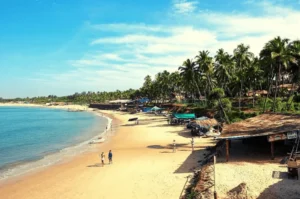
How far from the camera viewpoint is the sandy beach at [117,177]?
59.0 feet

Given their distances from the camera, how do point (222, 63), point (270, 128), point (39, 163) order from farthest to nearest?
point (222, 63) → point (39, 163) → point (270, 128)

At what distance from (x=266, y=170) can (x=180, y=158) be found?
9044 millimetres

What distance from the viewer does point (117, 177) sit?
835 inches

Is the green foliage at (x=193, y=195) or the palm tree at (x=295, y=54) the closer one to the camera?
the green foliage at (x=193, y=195)

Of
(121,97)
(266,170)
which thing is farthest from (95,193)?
(121,97)

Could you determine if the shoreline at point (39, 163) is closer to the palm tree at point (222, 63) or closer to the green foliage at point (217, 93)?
the green foliage at point (217, 93)

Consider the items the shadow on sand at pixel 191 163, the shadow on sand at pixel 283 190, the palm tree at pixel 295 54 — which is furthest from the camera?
the palm tree at pixel 295 54

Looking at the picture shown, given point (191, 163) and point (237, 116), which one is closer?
point (191, 163)

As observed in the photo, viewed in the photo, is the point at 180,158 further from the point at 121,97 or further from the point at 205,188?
the point at 121,97

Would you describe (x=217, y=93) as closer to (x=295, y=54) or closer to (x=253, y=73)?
(x=295, y=54)

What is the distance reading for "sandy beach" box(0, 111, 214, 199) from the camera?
1797 centimetres

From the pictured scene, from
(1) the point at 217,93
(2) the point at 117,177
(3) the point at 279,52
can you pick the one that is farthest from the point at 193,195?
(3) the point at 279,52

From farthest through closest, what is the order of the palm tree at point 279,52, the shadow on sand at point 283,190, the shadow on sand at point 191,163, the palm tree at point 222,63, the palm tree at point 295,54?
the palm tree at point 222,63, the palm tree at point 295,54, the palm tree at point 279,52, the shadow on sand at point 191,163, the shadow on sand at point 283,190

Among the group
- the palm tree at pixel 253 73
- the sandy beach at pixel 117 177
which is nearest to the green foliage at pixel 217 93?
the sandy beach at pixel 117 177
